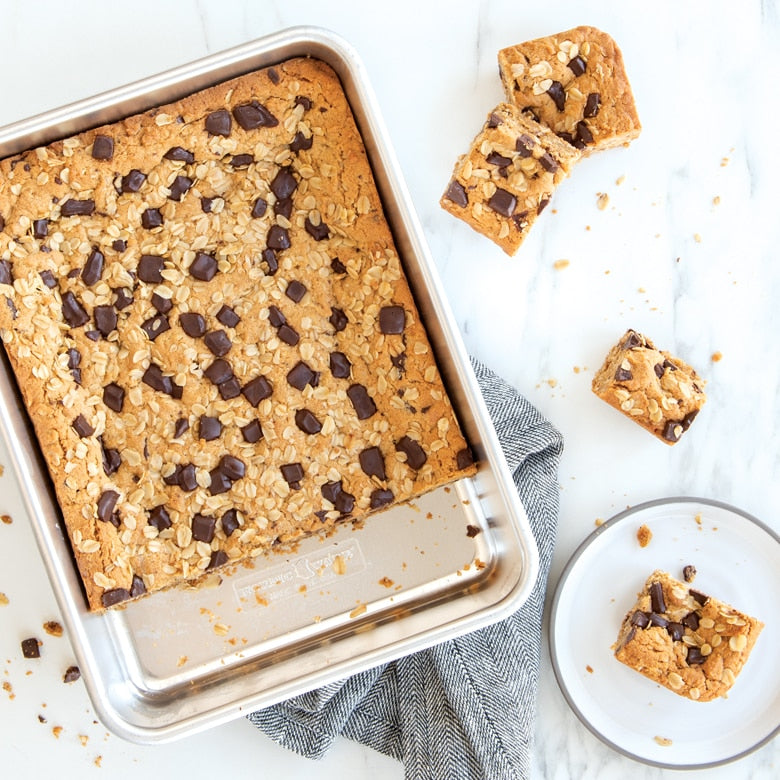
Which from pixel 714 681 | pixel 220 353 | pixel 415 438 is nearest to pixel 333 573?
pixel 415 438

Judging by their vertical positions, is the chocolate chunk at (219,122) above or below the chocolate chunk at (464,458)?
above

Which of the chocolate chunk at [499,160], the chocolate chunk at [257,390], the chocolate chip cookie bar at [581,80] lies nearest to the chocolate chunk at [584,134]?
the chocolate chip cookie bar at [581,80]

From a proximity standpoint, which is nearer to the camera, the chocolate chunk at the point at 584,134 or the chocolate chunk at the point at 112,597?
the chocolate chunk at the point at 112,597

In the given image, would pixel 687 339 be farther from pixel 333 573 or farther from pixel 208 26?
pixel 208 26

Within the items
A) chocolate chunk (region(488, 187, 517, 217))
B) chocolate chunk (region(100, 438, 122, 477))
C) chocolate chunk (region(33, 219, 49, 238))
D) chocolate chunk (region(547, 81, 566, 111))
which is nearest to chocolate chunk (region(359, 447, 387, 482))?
chocolate chunk (region(100, 438, 122, 477))

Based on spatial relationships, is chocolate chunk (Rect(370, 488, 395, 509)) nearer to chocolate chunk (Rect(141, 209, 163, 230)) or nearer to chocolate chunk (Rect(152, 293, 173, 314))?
chocolate chunk (Rect(152, 293, 173, 314))

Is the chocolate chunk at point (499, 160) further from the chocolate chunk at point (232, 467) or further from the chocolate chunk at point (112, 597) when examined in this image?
the chocolate chunk at point (112, 597)
